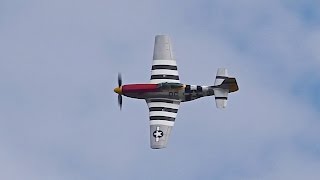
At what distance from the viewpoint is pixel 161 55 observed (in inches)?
6314

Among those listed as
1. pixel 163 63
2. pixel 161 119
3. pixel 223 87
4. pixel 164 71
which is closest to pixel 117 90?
pixel 164 71

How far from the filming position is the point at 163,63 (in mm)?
159750

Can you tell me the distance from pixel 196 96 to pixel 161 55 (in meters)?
6.57

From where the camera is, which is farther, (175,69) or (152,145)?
(175,69)

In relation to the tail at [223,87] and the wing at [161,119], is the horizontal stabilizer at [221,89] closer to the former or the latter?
the tail at [223,87]

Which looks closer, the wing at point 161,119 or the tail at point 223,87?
the wing at point 161,119

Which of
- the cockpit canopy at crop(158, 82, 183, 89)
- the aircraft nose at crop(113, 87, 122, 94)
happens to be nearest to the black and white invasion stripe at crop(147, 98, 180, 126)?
the cockpit canopy at crop(158, 82, 183, 89)

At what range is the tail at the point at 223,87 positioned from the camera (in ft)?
511

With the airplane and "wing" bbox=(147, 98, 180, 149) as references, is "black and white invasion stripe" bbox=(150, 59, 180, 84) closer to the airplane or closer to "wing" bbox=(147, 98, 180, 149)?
the airplane

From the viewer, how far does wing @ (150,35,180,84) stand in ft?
522

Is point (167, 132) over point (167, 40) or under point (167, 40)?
under

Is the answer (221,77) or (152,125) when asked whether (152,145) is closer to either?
(152,125)

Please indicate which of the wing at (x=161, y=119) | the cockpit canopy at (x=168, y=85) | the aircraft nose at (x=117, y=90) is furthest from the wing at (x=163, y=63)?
the aircraft nose at (x=117, y=90)

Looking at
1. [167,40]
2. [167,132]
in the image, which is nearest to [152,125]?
[167,132]
